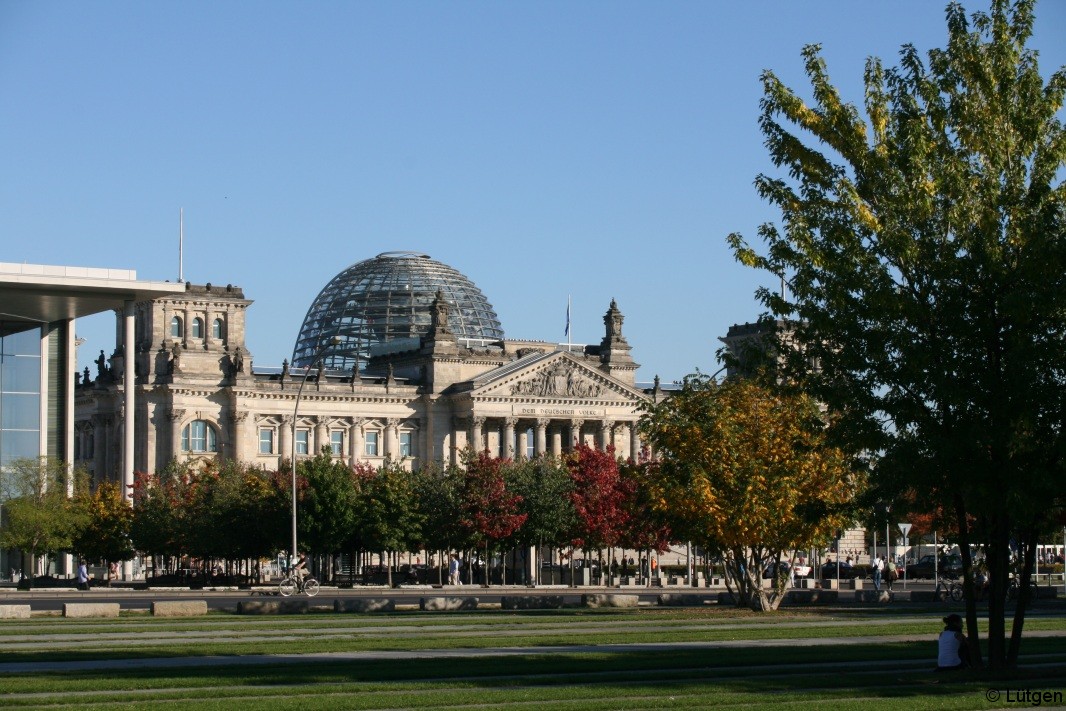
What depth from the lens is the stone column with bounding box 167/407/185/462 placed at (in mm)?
124562

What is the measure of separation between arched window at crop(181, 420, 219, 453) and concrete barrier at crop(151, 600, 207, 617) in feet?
266

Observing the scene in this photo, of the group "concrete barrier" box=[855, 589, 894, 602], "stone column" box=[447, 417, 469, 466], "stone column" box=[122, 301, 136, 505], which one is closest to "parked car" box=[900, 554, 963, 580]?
"concrete barrier" box=[855, 589, 894, 602]

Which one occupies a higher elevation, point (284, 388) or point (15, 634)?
point (284, 388)

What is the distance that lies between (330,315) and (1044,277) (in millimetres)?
137921

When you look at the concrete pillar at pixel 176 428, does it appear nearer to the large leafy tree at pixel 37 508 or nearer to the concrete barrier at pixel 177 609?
the large leafy tree at pixel 37 508

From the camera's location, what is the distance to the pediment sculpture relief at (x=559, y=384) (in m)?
139

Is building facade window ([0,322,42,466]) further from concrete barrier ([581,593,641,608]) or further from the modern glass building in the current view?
concrete barrier ([581,593,641,608])

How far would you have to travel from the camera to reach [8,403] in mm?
82062

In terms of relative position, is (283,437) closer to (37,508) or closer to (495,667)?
(37,508)

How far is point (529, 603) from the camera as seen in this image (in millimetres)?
53594

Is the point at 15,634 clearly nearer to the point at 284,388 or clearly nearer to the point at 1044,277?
the point at 1044,277

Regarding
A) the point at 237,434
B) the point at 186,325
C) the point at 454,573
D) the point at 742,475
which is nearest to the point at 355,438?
the point at 237,434

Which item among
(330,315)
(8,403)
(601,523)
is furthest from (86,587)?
(330,315)

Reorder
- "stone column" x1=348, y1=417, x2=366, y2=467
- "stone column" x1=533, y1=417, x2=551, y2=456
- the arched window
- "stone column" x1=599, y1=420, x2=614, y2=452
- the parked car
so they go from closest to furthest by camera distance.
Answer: the parked car < the arched window < "stone column" x1=348, y1=417, x2=366, y2=467 < "stone column" x1=533, y1=417, x2=551, y2=456 < "stone column" x1=599, y1=420, x2=614, y2=452
